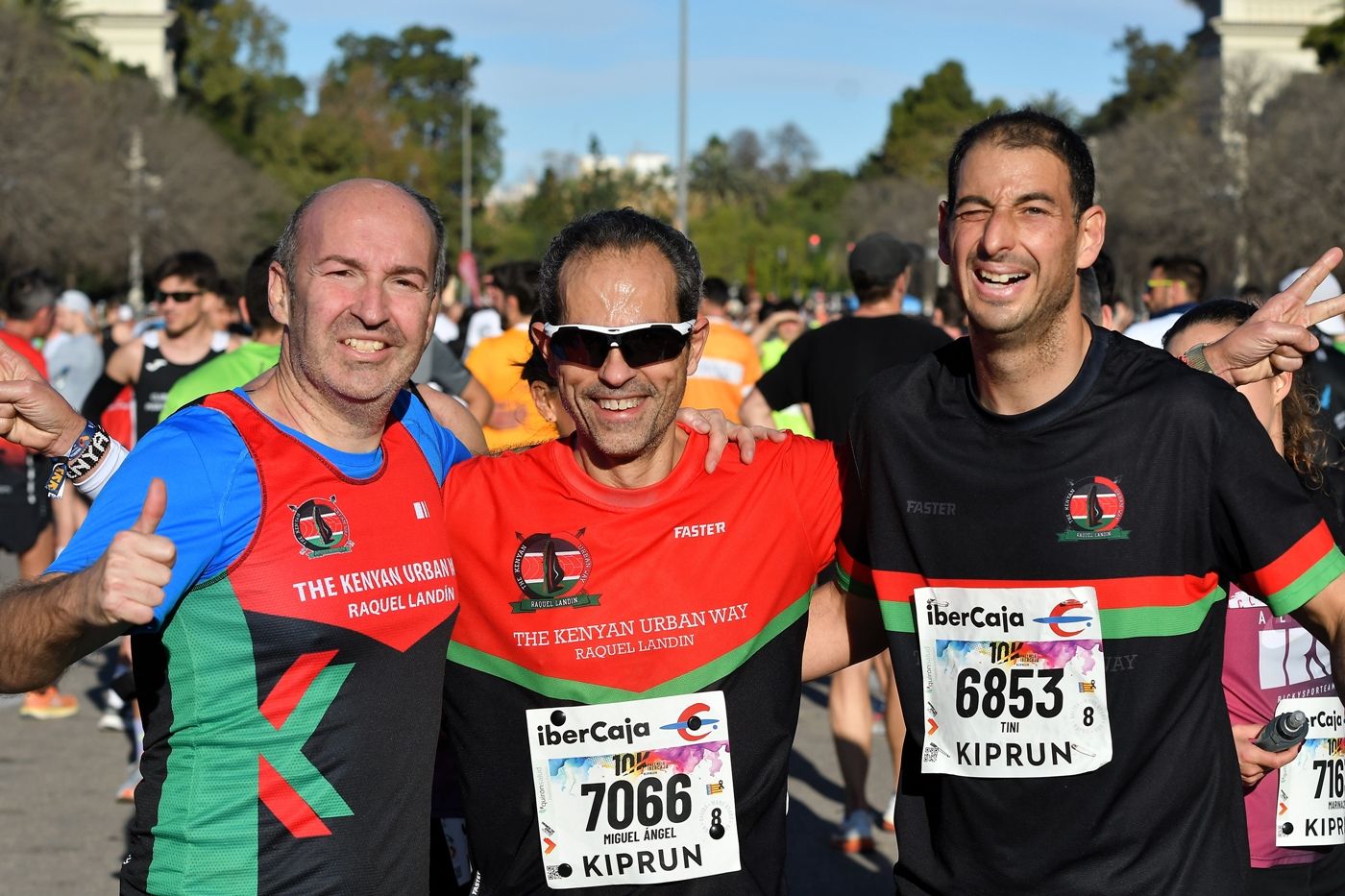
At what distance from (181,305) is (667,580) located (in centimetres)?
576

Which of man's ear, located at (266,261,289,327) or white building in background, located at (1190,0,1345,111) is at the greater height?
white building in background, located at (1190,0,1345,111)

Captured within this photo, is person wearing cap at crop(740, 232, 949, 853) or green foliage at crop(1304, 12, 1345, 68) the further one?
green foliage at crop(1304, 12, 1345, 68)

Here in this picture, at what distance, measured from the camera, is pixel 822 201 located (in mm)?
108562

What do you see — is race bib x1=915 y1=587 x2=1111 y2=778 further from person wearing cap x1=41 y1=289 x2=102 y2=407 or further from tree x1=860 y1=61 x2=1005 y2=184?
tree x1=860 y1=61 x2=1005 y2=184

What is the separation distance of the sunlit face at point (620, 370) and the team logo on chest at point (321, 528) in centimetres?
61

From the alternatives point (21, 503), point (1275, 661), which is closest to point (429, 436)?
point (1275, 661)

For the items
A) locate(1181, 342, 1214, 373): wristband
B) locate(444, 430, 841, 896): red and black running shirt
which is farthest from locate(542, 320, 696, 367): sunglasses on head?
locate(1181, 342, 1214, 373): wristband

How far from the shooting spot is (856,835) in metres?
7.22

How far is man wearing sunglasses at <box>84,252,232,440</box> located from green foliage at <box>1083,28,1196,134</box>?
85920mm

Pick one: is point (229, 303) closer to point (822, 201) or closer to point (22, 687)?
point (22, 687)

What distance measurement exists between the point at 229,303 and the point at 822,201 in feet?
327

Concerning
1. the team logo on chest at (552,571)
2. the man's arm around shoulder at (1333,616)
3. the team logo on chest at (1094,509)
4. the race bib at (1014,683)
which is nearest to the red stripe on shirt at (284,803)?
the team logo on chest at (552,571)

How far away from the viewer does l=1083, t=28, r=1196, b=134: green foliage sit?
301 feet

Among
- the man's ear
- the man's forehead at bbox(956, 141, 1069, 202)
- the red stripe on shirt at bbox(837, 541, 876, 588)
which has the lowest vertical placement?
the red stripe on shirt at bbox(837, 541, 876, 588)
